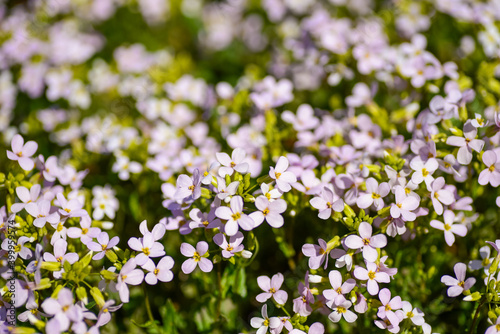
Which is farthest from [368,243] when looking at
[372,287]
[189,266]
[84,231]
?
[84,231]

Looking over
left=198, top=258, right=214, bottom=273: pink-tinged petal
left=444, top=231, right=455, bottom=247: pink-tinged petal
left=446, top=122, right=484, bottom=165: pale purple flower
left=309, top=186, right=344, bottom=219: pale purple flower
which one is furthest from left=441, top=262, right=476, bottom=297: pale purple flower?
left=198, top=258, right=214, bottom=273: pink-tinged petal

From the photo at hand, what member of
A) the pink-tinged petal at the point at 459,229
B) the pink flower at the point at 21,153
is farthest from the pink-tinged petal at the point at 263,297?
the pink flower at the point at 21,153

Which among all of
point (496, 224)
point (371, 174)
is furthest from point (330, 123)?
point (496, 224)

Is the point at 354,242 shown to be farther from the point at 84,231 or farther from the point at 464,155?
the point at 84,231

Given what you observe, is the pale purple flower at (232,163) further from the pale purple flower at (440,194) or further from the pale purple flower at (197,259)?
the pale purple flower at (440,194)

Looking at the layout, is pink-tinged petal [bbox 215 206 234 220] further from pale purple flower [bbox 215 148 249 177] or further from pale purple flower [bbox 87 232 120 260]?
pale purple flower [bbox 87 232 120 260]

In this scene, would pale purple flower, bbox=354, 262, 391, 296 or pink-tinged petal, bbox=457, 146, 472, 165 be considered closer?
pale purple flower, bbox=354, 262, 391, 296
